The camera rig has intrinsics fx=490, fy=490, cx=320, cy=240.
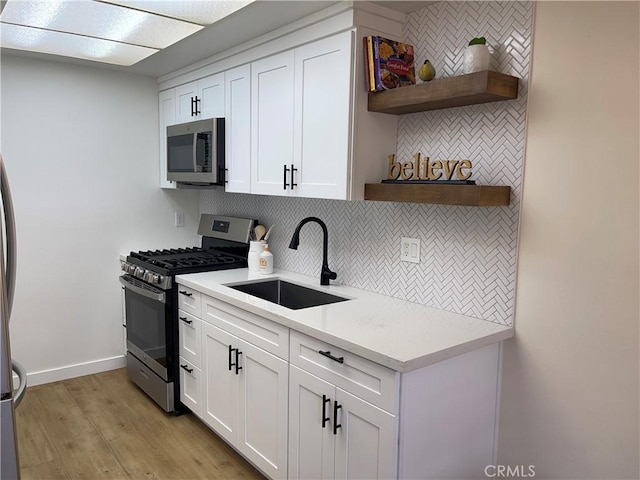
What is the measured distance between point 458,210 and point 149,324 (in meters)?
2.05

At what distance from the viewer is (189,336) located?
2805 millimetres

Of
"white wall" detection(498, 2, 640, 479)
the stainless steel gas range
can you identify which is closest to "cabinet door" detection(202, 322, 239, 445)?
the stainless steel gas range

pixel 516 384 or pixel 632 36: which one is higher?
pixel 632 36

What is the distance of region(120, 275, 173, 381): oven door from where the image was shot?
291 cm

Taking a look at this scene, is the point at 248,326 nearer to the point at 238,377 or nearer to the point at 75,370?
the point at 238,377

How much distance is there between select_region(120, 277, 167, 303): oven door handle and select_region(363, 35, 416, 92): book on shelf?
1.68 metres

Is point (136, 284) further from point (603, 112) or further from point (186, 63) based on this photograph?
point (603, 112)

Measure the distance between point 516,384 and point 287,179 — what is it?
1.40m

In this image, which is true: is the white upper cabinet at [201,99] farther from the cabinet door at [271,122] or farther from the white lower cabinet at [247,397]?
the white lower cabinet at [247,397]

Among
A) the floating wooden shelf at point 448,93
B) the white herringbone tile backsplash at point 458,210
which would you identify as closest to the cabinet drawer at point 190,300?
the white herringbone tile backsplash at point 458,210

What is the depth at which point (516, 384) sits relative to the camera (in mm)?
1925

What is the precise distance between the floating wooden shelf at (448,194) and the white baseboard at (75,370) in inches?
104

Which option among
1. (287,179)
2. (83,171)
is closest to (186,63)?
(83,171)

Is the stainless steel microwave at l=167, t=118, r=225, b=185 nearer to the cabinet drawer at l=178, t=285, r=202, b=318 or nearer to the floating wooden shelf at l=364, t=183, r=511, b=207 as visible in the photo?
the cabinet drawer at l=178, t=285, r=202, b=318
